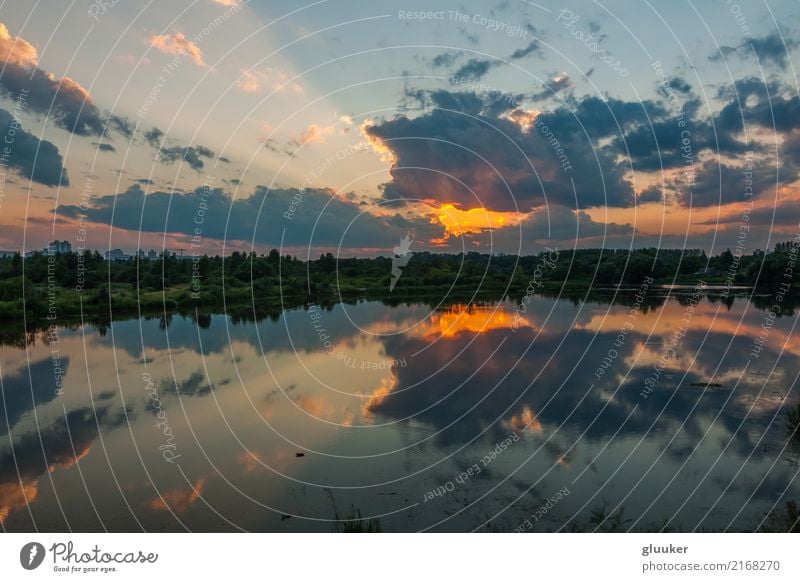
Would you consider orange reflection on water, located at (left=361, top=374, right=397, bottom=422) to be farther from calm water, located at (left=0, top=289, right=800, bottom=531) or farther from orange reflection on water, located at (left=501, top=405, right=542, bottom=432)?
orange reflection on water, located at (left=501, top=405, right=542, bottom=432)

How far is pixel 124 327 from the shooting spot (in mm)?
39219

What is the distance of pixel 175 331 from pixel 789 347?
35665 mm

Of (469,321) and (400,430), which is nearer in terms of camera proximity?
(400,430)

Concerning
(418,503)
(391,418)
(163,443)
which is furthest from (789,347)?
(163,443)
